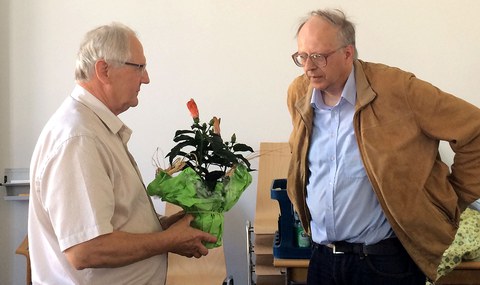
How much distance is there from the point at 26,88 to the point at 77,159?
2450mm

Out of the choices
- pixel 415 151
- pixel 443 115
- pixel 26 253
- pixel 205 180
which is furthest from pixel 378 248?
pixel 26 253

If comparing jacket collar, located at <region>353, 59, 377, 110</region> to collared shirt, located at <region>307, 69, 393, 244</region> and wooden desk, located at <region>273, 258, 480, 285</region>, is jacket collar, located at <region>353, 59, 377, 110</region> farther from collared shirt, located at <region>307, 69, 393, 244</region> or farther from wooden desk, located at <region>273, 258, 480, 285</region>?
wooden desk, located at <region>273, 258, 480, 285</region>

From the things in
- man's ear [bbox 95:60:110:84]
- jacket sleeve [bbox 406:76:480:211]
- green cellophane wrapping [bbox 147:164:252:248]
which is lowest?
green cellophane wrapping [bbox 147:164:252:248]

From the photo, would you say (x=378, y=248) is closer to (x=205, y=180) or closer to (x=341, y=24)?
(x=205, y=180)

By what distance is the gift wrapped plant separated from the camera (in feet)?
5.51

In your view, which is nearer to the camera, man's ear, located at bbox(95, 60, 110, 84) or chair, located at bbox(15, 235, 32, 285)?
man's ear, located at bbox(95, 60, 110, 84)

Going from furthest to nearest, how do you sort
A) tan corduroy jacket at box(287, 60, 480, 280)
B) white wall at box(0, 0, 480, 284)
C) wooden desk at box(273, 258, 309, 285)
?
1. white wall at box(0, 0, 480, 284)
2. wooden desk at box(273, 258, 309, 285)
3. tan corduroy jacket at box(287, 60, 480, 280)

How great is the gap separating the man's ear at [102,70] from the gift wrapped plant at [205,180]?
0.30 m

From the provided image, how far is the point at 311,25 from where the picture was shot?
6.21ft

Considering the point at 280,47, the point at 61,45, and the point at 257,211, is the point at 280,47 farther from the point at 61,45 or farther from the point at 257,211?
the point at 61,45

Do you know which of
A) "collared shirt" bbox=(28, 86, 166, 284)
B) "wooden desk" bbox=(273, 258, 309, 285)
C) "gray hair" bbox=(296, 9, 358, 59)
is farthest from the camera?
"wooden desk" bbox=(273, 258, 309, 285)

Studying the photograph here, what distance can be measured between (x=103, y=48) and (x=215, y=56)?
6.52 ft

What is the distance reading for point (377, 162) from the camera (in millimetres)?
1772

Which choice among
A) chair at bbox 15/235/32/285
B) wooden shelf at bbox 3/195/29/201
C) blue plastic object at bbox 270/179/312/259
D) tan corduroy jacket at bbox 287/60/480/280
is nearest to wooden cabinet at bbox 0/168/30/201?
wooden shelf at bbox 3/195/29/201
